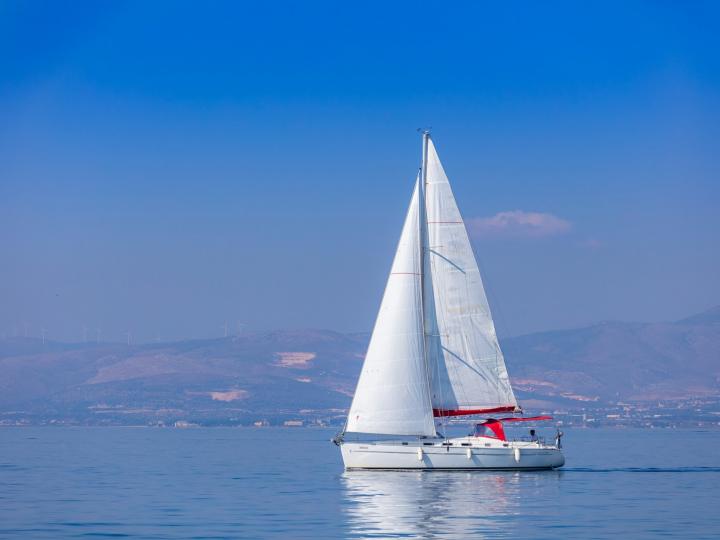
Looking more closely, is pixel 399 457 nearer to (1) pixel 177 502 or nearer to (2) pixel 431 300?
(2) pixel 431 300

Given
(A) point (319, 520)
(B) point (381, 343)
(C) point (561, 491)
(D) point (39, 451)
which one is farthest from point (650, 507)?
(D) point (39, 451)

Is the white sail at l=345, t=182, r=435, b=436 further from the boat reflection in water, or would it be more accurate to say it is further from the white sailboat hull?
the boat reflection in water

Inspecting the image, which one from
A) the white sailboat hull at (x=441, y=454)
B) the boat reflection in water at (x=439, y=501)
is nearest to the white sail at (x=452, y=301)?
the white sailboat hull at (x=441, y=454)

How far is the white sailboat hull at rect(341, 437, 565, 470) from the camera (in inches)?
3110

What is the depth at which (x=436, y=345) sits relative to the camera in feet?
266

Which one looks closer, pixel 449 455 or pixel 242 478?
pixel 449 455

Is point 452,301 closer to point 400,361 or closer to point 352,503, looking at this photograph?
point 400,361

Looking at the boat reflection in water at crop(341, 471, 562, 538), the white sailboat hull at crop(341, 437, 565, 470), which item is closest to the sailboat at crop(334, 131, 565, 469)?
the white sailboat hull at crop(341, 437, 565, 470)

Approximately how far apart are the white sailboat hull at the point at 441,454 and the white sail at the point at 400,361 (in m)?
1.00

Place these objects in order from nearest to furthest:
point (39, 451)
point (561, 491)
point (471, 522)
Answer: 1. point (471, 522)
2. point (561, 491)
3. point (39, 451)

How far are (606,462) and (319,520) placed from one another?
2390 inches

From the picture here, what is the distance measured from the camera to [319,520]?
57.2 metres

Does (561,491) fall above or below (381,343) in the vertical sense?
below

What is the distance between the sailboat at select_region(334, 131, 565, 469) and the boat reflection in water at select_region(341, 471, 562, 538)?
1.66 m
